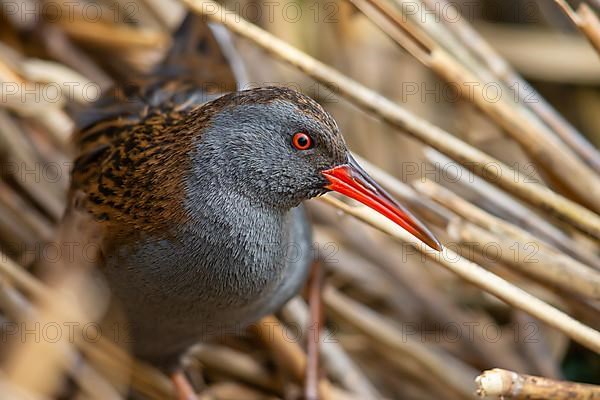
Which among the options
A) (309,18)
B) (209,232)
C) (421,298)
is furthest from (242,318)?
(309,18)

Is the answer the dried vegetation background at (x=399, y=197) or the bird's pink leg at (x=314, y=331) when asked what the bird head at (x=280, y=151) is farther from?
the bird's pink leg at (x=314, y=331)

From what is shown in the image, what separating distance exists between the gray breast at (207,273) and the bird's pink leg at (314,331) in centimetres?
49

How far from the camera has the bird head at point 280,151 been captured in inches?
82.4

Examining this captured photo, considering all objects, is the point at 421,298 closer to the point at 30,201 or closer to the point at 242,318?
the point at 242,318

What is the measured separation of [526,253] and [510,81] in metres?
0.80

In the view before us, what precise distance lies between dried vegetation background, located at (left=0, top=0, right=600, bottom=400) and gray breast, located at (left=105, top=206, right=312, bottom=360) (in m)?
0.14

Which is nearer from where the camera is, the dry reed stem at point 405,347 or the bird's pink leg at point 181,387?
the bird's pink leg at point 181,387

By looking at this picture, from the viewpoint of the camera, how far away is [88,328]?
8.73 feet

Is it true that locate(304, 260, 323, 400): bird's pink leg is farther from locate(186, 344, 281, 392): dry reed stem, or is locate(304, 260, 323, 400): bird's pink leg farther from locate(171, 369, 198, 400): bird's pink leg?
locate(171, 369, 198, 400): bird's pink leg

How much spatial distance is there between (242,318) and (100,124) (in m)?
0.74

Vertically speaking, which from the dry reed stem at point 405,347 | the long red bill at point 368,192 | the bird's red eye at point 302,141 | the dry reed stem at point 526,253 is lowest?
the dry reed stem at point 405,347

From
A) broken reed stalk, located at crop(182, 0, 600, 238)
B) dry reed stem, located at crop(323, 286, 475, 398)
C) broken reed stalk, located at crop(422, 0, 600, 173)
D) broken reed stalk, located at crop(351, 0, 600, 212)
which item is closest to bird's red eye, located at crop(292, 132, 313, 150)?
broken reed stalk, located at crop(182, 0, 600, 238)

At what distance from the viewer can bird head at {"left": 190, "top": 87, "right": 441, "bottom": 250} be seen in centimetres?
209

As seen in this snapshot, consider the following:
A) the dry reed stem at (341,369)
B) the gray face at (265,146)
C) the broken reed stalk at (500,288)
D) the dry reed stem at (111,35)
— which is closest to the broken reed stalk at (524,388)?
the broken reed stalk at (500,288)
